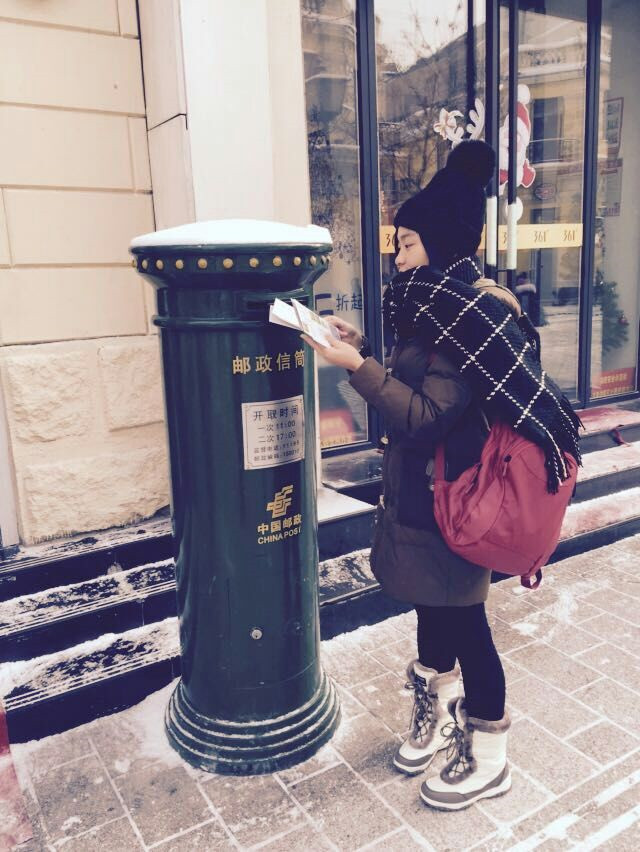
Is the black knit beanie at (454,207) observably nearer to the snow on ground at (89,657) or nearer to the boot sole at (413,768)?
the boot sole at (413,768)

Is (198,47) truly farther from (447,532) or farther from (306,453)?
(447,532)

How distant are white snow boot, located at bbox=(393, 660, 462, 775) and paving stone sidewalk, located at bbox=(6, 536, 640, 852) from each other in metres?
0.06

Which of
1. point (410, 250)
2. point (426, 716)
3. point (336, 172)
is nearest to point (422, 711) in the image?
point (426, 716)

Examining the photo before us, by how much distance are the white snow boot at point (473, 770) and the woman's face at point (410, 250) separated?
1480mm

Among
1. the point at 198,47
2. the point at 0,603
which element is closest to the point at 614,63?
the point at 198,47

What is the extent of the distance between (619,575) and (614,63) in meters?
4.42

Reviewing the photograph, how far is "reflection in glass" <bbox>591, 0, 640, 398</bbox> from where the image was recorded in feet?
20.1

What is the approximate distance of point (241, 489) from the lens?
2.38m

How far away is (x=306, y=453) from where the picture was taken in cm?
251

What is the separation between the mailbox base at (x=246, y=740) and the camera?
255 centimetres

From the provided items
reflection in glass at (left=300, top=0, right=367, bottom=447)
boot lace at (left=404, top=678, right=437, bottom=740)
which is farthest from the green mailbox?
reflection in glass at (left=300, top=0, right=367, bottom=447)

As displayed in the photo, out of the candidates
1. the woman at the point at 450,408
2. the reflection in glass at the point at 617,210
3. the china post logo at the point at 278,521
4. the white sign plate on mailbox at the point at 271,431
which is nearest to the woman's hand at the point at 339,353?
the woman at the point at 450,408

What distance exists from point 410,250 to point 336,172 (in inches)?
113

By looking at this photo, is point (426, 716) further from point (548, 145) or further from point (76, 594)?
point (548, 145)
